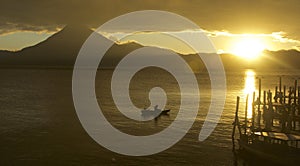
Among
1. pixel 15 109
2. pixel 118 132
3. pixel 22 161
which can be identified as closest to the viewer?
pixel 22 161

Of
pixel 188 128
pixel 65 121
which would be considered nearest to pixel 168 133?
pixel 188 128

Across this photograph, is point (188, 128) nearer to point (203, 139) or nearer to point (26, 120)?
point (203, 139)

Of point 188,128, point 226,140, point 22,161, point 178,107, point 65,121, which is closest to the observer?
point 22,161

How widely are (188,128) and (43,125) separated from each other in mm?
20142

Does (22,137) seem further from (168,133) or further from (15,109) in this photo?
(15,109)

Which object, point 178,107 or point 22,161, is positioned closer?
point 22,161

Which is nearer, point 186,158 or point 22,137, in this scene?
point 186,158

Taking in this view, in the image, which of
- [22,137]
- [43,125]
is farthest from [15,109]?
[22,137]

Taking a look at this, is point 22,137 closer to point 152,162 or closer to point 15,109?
point 152,162

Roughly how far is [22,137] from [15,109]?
2635cm

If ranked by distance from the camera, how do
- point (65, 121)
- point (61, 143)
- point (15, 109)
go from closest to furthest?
point (61, 143), point (65, 121), point (15, 109)

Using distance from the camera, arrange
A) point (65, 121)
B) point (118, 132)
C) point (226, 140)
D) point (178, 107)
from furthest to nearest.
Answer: point (178, 107), point (65, 121), point (118, 132), point (226, 140)

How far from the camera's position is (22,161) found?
3381cm

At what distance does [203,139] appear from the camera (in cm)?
4409
